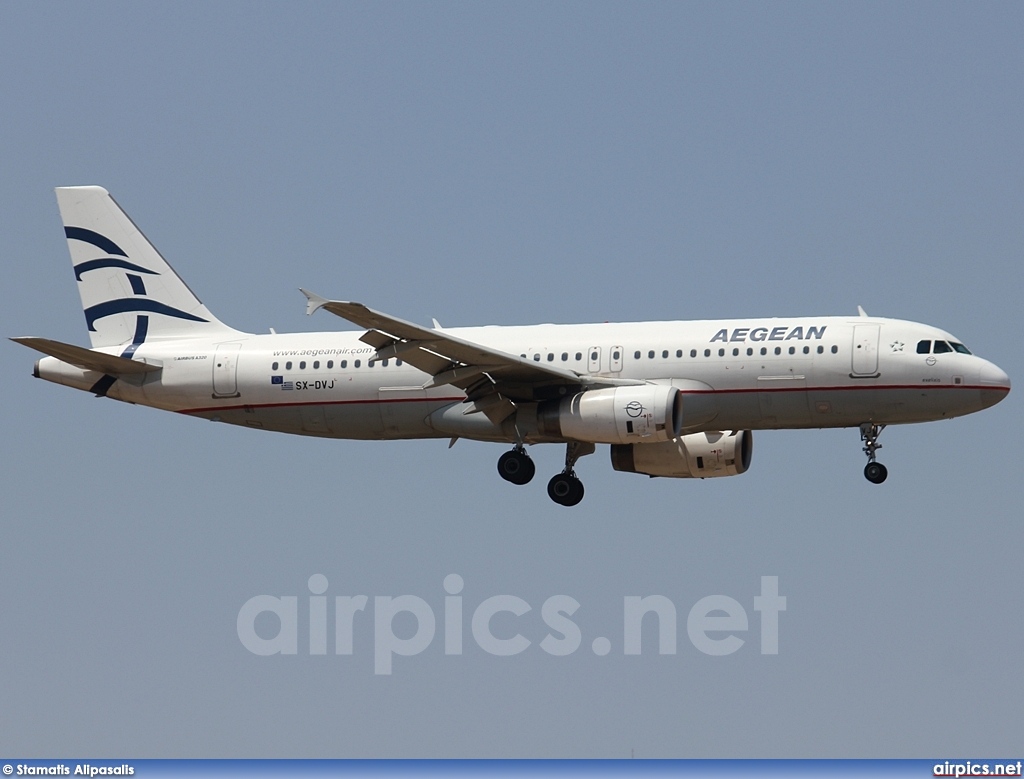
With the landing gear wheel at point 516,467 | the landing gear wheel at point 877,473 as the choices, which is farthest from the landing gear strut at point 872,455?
the landing gear wheel at point 516,467

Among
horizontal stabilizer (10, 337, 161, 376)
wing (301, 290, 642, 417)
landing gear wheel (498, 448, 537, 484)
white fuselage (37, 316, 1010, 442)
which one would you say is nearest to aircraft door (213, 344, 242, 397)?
white fuselage (37, 316, 1010, 442)

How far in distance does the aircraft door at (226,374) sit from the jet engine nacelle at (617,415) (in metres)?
8.19

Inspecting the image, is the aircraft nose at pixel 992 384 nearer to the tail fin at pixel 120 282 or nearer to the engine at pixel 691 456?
the engine at pixel 691 456

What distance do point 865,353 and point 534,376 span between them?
306 inches

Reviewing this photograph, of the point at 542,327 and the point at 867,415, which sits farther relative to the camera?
the point at 542,327

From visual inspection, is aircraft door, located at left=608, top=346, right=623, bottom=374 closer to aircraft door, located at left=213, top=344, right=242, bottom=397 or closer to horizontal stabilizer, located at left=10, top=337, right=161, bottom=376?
aircraft door, located at left=213, top=344, right=242, bottom=397

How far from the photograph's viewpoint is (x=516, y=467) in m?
47.6

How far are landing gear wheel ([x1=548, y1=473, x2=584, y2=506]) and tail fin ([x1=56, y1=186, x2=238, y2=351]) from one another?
31.5 feet

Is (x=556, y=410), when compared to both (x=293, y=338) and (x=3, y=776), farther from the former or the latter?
(x=3, y=776)

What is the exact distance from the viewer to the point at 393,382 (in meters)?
47.7

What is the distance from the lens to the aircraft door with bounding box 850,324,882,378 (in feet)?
147

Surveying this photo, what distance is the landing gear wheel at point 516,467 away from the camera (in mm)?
47562

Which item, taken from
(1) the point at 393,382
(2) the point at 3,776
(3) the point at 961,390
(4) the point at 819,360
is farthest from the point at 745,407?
(2) the point at 3,776

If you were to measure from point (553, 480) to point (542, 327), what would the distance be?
3.85 meters
